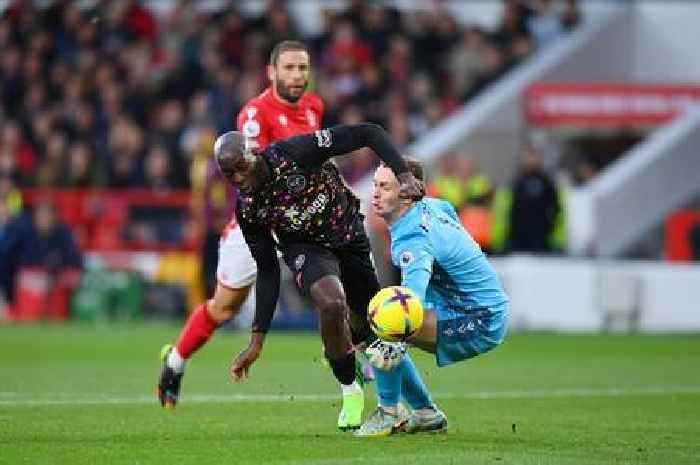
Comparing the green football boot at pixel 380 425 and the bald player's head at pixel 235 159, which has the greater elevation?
the bald player's head at pixel 235 159

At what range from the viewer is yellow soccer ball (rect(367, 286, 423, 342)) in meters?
9.42

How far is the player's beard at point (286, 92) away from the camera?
38.8 ft

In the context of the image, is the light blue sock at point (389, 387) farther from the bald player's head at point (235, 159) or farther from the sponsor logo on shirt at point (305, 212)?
the bald player's head at point (235, 159)

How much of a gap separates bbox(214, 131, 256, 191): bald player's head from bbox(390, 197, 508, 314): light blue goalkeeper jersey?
32.0 inches

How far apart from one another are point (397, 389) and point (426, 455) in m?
1.09

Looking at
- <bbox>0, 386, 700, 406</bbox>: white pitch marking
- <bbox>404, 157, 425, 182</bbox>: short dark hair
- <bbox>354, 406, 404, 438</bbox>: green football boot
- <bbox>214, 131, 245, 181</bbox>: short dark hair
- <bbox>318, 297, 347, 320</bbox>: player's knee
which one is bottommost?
<bbox>0, 386, 700, 406</bbox>: white pitch marking

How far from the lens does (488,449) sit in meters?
9.46

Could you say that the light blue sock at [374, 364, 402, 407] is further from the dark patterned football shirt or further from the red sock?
the red sock

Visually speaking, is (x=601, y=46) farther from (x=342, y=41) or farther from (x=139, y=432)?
(x=139, y=432)

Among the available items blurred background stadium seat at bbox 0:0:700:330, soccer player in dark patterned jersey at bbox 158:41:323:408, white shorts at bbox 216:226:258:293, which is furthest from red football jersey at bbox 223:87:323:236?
blurred background stadium seat at bbox 0:0:700:330

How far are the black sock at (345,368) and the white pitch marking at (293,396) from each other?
6.98ft

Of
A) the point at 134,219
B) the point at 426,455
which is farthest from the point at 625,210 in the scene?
the point at 426,455

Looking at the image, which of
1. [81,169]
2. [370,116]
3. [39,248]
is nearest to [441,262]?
[39,248]

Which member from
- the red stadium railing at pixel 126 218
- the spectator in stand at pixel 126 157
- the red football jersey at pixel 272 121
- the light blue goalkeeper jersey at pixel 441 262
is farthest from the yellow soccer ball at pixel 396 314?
the spectator in stand at pixel 126 157
